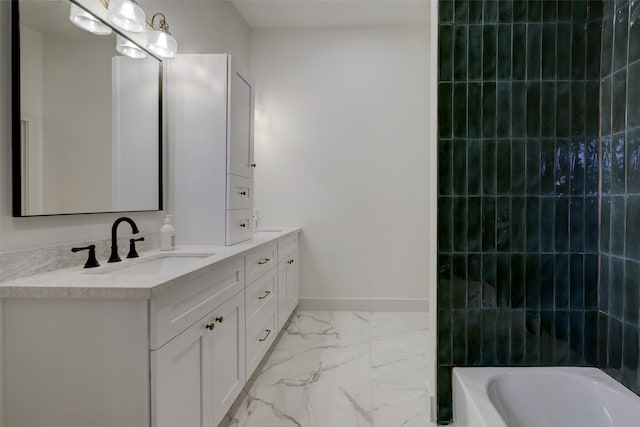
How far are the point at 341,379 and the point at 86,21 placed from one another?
2269 mm

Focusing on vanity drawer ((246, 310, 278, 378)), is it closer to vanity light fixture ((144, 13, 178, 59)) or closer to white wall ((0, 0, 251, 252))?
white wall ((0, 0, 251, 252))

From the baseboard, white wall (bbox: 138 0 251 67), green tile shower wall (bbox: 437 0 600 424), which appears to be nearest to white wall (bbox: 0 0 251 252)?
white wall (bbox: 138 0 251 67)

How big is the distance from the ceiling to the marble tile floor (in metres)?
2.86

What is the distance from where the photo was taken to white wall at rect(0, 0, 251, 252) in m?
1.16

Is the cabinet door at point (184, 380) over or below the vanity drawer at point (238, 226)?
below

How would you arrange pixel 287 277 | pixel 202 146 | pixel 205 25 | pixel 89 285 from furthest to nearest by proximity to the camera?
pixel 287 277, pixel 205 25, pixel 202 146, pixel 89 285

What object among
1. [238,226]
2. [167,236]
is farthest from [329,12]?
[167,236]

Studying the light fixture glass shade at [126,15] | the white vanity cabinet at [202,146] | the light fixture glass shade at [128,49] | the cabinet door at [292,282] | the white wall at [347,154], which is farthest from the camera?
the white wall at [347,154]

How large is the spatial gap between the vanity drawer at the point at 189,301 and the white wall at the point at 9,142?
0.58 meters

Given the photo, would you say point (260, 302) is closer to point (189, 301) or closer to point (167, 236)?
point (167, 236)

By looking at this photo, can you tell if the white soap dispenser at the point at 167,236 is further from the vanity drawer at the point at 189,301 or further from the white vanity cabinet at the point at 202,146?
the vanity drawer at the point at 189,301

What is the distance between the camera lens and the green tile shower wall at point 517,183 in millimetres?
1519

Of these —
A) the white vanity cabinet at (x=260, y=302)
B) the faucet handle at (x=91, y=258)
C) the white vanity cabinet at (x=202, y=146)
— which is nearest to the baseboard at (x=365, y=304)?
the white vanity cabinet at (x=260, y=302)

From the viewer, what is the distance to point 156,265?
173 centimetres
